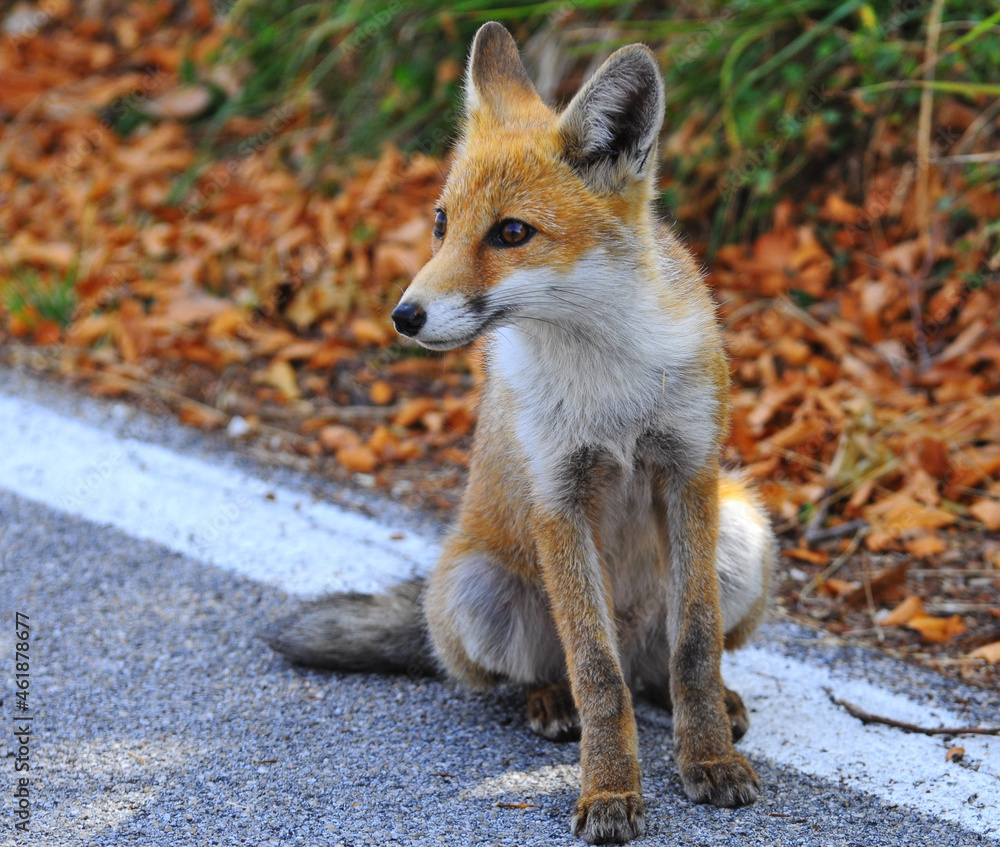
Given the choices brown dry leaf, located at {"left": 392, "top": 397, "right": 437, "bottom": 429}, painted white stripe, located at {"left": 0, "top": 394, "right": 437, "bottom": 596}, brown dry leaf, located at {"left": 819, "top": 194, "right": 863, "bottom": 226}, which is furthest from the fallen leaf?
brown dry leaf, located at {"left": 819, "top": 194, "right": 863, "bottom": 226}

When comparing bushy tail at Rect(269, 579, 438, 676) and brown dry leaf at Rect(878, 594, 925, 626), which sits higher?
brown dry leaf at Rect(878, 594, 925, 626)

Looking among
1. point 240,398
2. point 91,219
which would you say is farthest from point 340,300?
point 91,219

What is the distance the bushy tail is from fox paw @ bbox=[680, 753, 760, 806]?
1.03 m

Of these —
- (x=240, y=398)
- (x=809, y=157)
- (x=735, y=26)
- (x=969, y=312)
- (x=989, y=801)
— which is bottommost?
(x=240, y=398)

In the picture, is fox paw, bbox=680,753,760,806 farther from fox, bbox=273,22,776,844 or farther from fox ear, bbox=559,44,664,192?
fox ear, bbox=559,44,664,192

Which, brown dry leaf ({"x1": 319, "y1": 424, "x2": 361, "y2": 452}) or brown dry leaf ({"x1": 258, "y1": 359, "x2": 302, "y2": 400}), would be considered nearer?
brown dry leaf ({"x1": 319, "y1": 424, "x2": 361, "y2": 452})

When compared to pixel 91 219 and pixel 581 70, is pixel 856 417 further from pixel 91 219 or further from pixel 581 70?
pixel 91 219

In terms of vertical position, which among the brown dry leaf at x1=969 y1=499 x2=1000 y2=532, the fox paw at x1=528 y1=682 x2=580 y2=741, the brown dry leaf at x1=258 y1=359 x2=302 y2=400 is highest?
the brown dry leaf at x1=969 y1=499 x2=1000 y2=532

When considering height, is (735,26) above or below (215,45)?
above

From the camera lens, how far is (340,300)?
20.5ft

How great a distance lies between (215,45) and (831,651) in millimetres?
6690

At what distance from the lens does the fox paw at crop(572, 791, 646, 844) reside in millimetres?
2775

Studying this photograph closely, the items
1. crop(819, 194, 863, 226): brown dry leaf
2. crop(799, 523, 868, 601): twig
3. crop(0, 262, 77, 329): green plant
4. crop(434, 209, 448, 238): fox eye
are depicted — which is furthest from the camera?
crop(0, 262, 77, 329): green plant

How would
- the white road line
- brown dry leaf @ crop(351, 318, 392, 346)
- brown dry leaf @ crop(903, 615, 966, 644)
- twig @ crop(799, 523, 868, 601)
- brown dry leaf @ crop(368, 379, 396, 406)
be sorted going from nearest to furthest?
the white road line
brown dry leaf @ crop(903, 615, 966, 644)
twig @ crop(799, 523, 868, 601)
brown dry leaf @ crop(368, 379, 396, 406)
brown dry leaf @ crop(351, 318, 392, 346)
